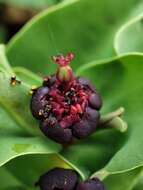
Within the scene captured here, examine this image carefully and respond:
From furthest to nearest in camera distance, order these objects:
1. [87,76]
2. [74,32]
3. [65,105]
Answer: [74,32] < [87,76] < [65,105]

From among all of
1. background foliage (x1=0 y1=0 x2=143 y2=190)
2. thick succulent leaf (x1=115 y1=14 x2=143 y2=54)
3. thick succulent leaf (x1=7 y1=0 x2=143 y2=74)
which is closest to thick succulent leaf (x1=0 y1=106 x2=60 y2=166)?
background foliage (x1=0 y1=0 x2=143 y2=190)

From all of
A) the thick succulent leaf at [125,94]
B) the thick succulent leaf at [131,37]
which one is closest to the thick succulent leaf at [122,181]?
the thick succulent leaf at [125,94]

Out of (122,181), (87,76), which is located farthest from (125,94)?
(122,181)

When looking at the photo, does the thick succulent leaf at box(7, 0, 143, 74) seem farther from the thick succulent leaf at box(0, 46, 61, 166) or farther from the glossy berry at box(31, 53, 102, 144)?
the glossy berry at box(31, 53, 102, 144)

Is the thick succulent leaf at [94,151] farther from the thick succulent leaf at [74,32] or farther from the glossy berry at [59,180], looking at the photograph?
the thick succulent leaf at [74,32]

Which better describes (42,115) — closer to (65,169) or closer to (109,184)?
(65,169)

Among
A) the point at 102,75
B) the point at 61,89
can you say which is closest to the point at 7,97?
the point at 61,89

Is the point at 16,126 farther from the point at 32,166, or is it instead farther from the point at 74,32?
the point at 74,32
